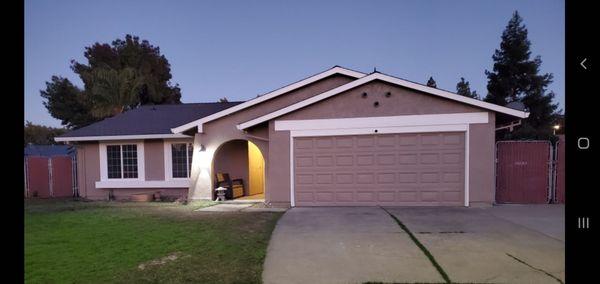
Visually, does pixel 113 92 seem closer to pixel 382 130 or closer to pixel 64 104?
pixel 64 104

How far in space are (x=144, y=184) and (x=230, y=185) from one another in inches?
140

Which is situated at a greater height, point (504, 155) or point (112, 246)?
point (504, 155)

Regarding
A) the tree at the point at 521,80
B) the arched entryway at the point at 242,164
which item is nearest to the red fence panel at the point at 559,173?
the arched entryway at the point at 242,164

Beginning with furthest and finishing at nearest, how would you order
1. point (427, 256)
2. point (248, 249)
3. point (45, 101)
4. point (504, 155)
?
1. point (45, 101)
2. point (504, 155)
3. point (248, 249)
4. point (427, 256)

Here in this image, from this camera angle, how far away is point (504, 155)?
9.40 metres

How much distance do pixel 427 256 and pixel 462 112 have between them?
5.52 metres

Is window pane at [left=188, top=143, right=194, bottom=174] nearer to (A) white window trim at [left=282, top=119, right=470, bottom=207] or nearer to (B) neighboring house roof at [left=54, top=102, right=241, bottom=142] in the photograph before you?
A: (B) neighboring house roof at [left=54, top=102, right=241, bottom=142]

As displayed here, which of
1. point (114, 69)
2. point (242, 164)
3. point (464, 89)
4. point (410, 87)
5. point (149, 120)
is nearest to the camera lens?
point (410, 87)

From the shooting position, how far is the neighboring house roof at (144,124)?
11.8 metres

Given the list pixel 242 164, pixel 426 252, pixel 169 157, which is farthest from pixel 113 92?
pixel 426 252

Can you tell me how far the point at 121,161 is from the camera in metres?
12.3

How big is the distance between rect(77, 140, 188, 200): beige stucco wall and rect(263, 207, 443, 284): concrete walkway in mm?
Answer: 6883

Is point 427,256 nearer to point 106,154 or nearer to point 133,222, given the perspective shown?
point 133,222
